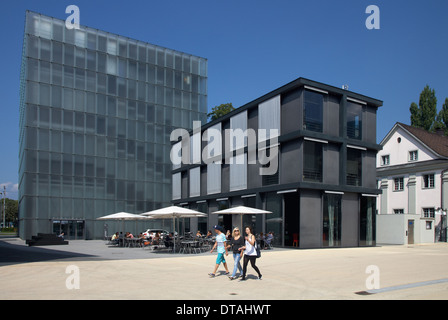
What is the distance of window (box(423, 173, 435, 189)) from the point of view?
43469 millimetres

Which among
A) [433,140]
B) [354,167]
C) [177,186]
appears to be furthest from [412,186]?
[177,186]

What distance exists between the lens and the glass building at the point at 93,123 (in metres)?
48.7

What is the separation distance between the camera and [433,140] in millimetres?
46781

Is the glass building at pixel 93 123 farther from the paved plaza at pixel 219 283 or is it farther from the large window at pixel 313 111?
the paved plaza at pixel 219 283

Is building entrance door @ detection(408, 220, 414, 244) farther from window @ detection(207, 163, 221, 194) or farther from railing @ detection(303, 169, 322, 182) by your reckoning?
window @ detection(207, 163, 221, 194)

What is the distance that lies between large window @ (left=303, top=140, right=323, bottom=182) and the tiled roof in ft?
63.1

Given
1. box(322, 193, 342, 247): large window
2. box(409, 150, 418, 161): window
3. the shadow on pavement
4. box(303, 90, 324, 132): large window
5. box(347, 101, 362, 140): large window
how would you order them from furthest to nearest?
box(409, 150, 418, 161): window < box(347, 101, 362, 140): large window < box(322, 193, 342, 247): large window < box(303, 90, 324, 132): large window < the shadow on pavement

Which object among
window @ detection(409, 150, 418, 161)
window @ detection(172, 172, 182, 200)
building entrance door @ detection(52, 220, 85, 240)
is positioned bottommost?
building entrance door @ detection(52, 220, 85, 240)

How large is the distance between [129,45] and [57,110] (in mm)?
12825

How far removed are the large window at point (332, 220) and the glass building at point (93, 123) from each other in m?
28.9

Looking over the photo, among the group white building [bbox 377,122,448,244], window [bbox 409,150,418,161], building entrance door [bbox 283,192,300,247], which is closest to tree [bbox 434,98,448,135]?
white building [bbox 377,122,448,244]

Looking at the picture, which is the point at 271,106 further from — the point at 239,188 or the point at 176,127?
the point at 176,127

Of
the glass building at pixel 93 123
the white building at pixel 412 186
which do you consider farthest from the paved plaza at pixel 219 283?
the glass building at pixel 93 123
